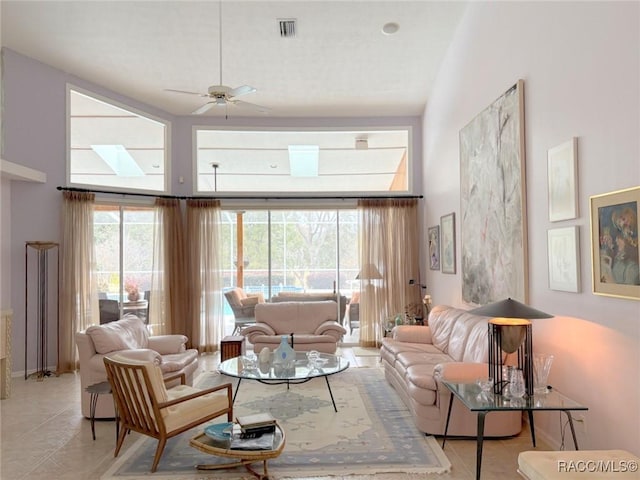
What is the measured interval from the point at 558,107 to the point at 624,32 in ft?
2.56

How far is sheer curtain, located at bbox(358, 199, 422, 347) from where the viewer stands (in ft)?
25.0

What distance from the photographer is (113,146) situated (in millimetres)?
6914

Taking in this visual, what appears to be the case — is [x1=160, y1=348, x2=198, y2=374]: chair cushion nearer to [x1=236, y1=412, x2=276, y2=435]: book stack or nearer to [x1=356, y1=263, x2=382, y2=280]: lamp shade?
[x1=236, y1=412, x2=276, y2=435]: book stack

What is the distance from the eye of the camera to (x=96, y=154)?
6750 mm

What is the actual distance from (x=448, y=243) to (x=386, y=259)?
155 cm

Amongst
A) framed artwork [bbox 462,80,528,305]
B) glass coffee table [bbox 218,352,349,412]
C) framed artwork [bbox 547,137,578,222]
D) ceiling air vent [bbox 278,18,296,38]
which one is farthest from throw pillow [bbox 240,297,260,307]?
framed artwork [bbox 547,137,578,222]

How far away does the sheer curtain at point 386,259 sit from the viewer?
25.0 ft

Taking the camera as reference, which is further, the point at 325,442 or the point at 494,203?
the point at 494,203

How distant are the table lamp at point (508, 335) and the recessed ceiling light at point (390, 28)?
3769mm

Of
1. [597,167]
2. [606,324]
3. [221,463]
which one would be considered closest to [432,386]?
[606,324]

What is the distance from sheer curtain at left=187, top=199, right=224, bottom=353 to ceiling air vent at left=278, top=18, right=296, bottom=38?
3.07 m

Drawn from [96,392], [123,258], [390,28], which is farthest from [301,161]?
[96,392]

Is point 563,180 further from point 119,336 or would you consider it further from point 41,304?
point 41,304

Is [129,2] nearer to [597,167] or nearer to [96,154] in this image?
[96,154]
